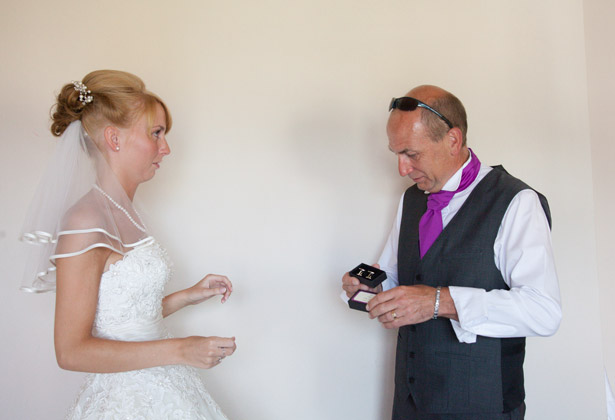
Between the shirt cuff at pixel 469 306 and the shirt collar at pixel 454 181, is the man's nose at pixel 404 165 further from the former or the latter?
the shirt cuff at pixel 469 306

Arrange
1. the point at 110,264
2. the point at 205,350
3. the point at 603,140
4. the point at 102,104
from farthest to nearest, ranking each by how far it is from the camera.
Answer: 1. the point at 603,140
2. the point at 102,104
3. the point at 110,264
4. the point at 205,350

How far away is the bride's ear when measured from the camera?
1.69 metres

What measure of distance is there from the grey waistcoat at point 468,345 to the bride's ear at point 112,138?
1.16m

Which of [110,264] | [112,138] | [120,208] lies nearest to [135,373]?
[110,264]

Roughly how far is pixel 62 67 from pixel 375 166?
1589 millimetres

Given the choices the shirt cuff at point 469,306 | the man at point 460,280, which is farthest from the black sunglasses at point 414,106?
the shirt cuff at point 469,306

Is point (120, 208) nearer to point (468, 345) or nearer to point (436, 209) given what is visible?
point (436, 209)

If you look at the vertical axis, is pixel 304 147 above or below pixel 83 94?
above

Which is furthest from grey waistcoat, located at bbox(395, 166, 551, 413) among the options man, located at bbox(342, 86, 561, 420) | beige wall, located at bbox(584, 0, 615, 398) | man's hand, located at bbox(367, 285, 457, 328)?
beige wall, located at bbox(584, 0, 615, 398)

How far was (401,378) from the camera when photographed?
6.23 feet

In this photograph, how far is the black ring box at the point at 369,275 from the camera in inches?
73.4

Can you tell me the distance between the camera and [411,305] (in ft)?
5.24

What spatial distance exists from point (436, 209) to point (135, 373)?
1208mm

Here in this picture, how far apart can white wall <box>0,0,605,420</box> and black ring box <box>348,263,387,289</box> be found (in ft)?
1.74
